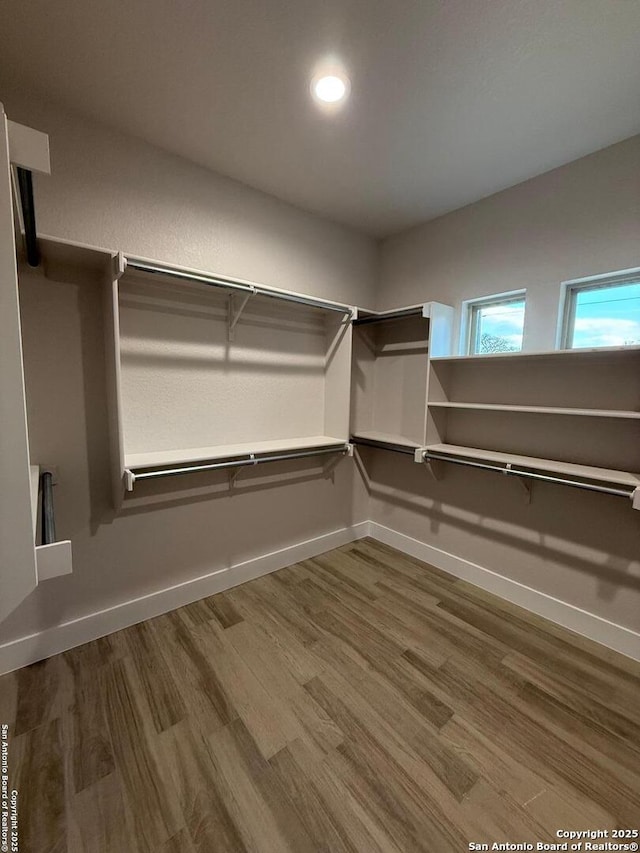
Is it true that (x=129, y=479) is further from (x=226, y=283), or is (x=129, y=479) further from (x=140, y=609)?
(x=226, y=283)

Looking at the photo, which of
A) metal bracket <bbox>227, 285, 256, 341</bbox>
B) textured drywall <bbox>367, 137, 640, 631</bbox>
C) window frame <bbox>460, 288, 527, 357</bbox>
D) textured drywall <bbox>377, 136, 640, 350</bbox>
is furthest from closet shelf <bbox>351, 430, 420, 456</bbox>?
metal bracket <bbox>227, 285, 256, 341</bbox>

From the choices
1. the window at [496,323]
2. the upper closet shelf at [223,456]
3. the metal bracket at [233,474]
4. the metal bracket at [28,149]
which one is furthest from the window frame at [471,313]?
the metal bracket at [28,149]

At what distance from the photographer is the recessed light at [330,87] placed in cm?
149

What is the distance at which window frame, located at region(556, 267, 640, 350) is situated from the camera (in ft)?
6.53

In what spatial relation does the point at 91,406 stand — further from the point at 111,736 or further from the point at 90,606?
the point at 111,736

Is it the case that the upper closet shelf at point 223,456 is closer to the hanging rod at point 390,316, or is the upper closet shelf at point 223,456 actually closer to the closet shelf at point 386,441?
the closet shelf at point 386,441

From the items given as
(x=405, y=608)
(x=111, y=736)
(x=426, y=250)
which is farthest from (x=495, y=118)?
(x=111, y=736)

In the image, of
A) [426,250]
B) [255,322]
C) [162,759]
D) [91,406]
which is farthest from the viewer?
[426,250]

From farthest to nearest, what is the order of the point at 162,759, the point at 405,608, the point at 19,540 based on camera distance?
1. the point at 405,608
2. the point at 162,759
3. the point at 19,540

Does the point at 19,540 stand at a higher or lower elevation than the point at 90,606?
higher

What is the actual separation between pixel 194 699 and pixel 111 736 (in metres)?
0.33

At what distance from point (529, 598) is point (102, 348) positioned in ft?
9.91

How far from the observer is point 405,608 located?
91.1 inches

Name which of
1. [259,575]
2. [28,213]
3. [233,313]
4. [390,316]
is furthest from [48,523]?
[390,316]
